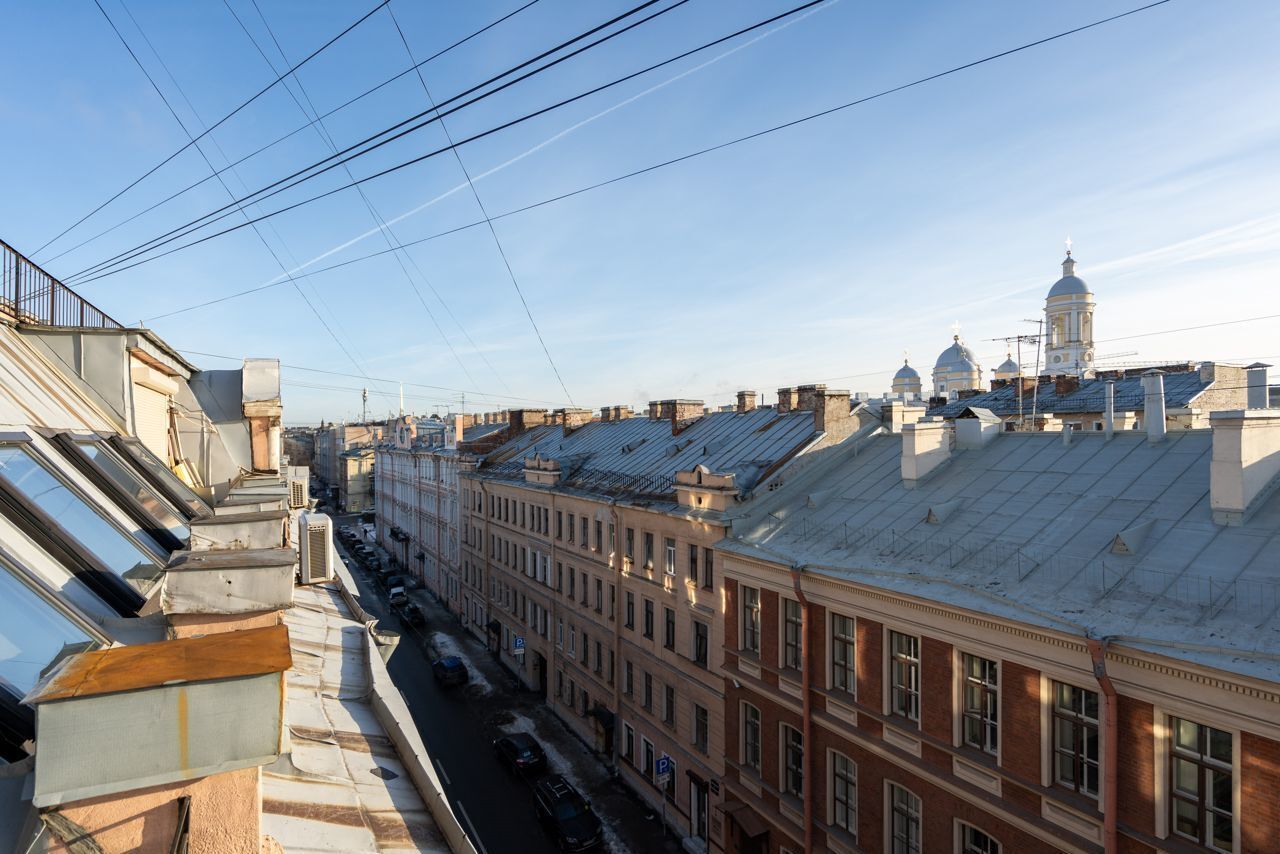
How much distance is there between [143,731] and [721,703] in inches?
800

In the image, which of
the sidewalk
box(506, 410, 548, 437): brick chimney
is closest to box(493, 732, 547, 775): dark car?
the sidewalk

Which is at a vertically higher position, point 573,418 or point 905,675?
point 573,418

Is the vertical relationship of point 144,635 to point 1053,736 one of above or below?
above

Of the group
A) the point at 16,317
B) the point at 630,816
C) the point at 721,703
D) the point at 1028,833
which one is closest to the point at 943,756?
the point at 1028,833

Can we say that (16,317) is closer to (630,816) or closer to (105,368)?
(105,368)

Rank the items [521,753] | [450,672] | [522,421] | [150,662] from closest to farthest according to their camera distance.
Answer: [150,662] → [521,753] → [450,672] → [522,421]

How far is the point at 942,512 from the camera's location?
57.0 ft

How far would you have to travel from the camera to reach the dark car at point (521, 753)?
1057 inches

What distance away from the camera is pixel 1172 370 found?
41.9 m

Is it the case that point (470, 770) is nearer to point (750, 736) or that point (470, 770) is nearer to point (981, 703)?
point (750, 736)

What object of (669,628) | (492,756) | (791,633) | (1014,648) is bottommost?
(492,756)

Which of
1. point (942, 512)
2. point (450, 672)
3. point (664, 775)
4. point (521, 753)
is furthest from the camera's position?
point (450, 672)

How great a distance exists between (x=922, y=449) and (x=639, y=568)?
11282 mm

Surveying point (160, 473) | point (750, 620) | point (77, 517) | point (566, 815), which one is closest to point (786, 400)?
point (750, 620)
